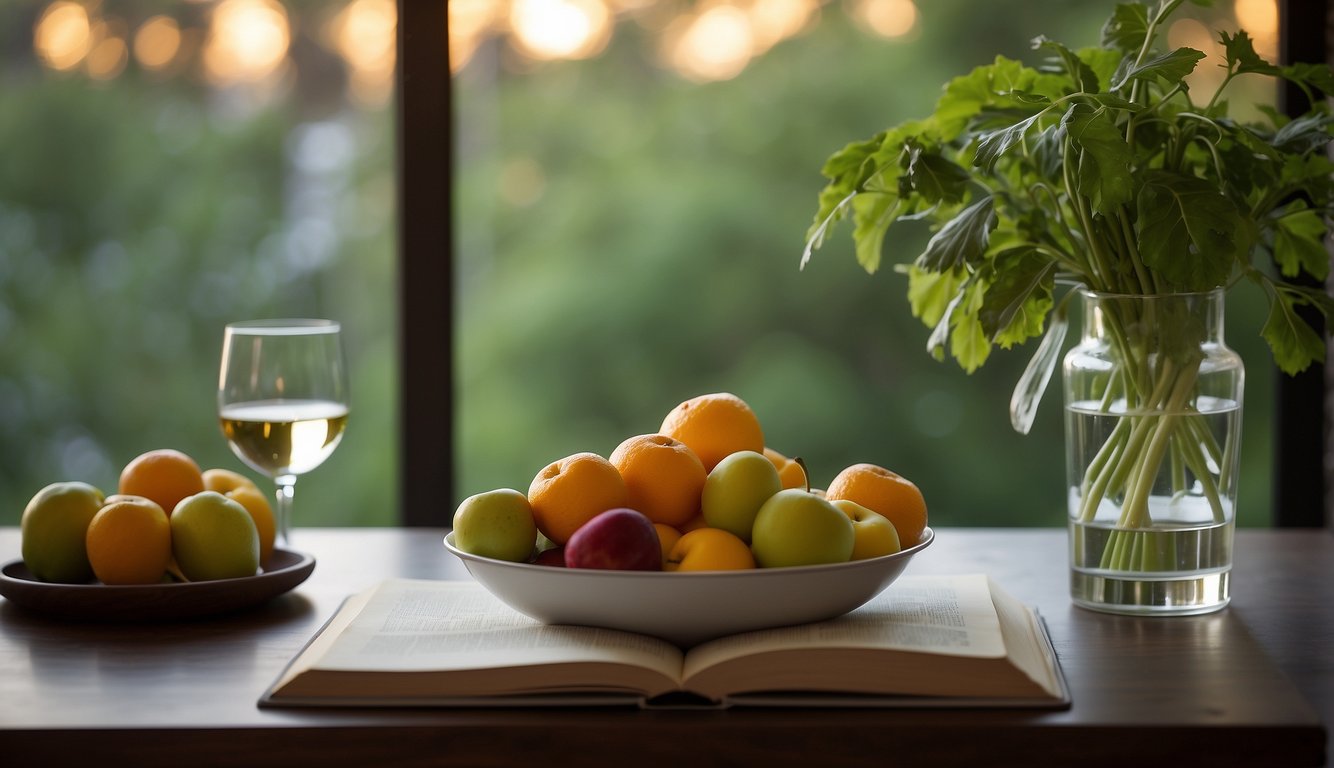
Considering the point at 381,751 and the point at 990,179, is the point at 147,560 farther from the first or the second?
the point at 990,179

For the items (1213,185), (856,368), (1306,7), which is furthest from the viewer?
(856,368)

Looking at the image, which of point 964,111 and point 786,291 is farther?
point 786,291

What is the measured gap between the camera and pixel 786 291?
426cm

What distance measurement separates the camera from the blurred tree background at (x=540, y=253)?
416cm

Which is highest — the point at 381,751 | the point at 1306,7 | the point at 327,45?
the point at 327,45

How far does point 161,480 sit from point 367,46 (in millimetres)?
3186

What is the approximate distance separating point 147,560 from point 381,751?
37cm

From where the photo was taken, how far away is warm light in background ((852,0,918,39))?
4008 mm

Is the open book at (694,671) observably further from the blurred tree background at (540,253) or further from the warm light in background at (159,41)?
the warm light in background at (159,41)

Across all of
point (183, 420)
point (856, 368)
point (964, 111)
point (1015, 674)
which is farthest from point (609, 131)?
point (1015, 674)

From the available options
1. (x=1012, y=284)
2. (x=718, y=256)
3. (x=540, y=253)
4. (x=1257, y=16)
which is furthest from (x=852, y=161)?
(x=540, y=253)

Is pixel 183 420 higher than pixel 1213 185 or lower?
lower

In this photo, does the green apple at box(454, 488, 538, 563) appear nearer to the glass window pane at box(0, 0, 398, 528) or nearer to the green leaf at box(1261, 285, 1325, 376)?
the green leaf at box(1261, 285, 1325, 376)

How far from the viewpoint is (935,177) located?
1.05m
